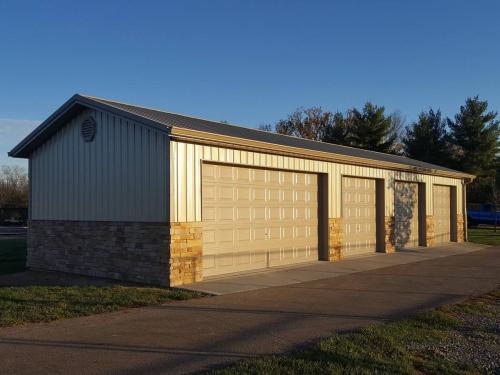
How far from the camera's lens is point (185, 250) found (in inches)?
457

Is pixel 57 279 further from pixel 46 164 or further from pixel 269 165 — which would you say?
pixel 269 165

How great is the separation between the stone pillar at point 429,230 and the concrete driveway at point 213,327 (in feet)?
33.3

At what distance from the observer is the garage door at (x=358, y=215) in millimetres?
17703

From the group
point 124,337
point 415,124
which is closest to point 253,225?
point 124,337

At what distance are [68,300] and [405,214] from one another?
14.8m

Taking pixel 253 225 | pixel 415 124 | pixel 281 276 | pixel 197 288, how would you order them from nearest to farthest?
pixel 197 288, pixel 281 276, pixel 253 225, pixel 415 124

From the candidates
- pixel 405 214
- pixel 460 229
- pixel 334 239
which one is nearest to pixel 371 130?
pixel 460 229

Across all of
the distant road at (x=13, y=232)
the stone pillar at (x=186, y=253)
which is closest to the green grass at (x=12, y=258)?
the stone pillar at (x=186, y=253)

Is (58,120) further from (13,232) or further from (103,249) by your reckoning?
(13,232)

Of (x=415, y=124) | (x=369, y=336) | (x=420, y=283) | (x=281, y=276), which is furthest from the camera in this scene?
(x=415, y=124)

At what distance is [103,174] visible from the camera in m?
12.9

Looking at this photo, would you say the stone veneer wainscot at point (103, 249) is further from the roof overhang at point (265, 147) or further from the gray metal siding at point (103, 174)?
the roof overhang at point (265, 147)

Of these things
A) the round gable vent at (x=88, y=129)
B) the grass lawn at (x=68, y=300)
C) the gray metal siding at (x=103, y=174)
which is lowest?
the grass lawn at (x=68, y=300)

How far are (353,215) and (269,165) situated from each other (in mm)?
5146
